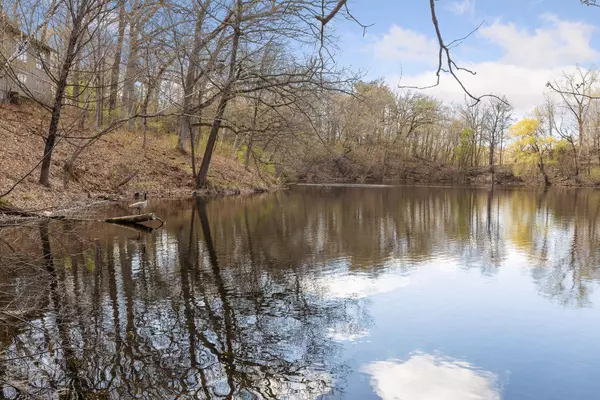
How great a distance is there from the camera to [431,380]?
558cm

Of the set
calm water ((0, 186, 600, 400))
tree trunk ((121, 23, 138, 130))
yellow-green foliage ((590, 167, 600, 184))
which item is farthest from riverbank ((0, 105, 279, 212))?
yellow-green foliage ((590, 167, 600, 184))

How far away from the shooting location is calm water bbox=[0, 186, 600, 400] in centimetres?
532

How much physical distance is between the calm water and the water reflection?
0.02 m

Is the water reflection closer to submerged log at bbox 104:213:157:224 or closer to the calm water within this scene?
the calm water

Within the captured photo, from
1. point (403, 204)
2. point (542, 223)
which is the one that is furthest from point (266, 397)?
point (403, 204)

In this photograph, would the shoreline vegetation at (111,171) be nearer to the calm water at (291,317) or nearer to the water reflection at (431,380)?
the calm water at (291,317)

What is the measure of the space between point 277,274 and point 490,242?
8.28 metres

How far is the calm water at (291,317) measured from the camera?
17.4ft

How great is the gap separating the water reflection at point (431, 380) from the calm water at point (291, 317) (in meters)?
0.02

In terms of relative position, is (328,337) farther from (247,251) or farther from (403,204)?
(403,204)

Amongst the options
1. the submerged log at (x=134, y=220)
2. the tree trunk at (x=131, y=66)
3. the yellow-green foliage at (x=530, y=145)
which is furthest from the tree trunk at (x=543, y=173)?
the submerged log at (x=134, y=220)

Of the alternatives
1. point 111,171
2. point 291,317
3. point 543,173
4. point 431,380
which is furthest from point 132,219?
point 543,173

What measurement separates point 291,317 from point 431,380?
8.07ft

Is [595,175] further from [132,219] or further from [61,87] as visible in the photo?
[61,87]
